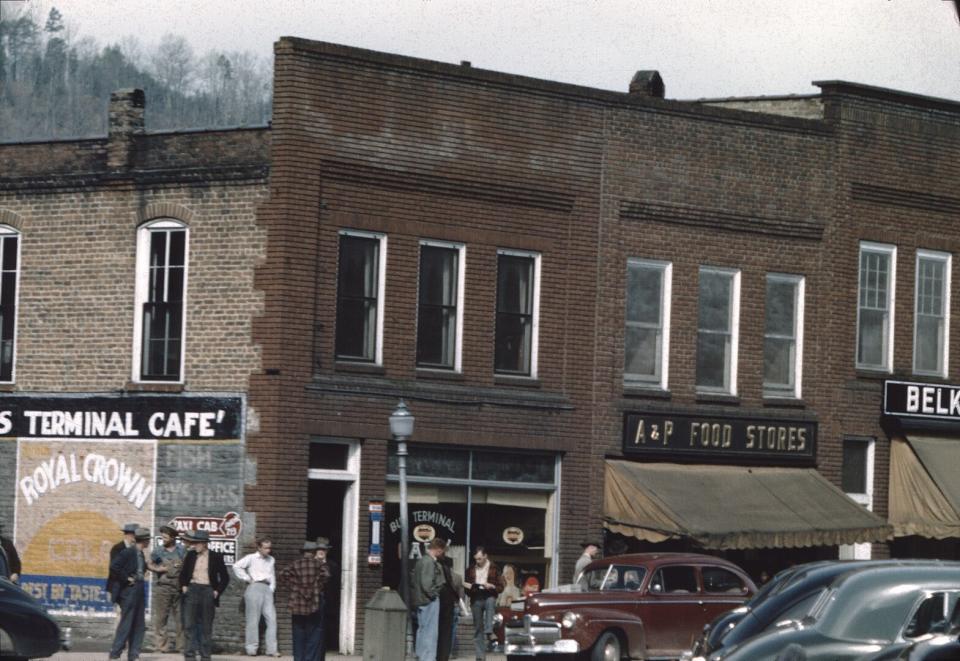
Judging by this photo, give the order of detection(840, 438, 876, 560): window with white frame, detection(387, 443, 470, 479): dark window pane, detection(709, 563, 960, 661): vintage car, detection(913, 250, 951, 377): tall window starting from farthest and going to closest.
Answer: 1. detection(913, 250, 951, 377): tall window
2. detection(840, 438, 876, 560): window with white frame
3. detection(387, 443, 470, 479): dark window pane
4. detection(709, 563, 960, 661): vintage car

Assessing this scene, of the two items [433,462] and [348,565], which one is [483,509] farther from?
[348,565]

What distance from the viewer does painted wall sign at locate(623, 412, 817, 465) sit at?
31672mm

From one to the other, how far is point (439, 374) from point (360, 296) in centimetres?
178

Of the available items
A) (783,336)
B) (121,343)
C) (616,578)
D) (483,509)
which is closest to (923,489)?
(783,336)

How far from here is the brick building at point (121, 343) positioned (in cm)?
2862

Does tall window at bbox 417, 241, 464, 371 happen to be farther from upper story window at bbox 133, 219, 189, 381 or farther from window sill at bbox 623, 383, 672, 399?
upper story window at bbox 133, 219, 189, 381

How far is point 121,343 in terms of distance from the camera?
2948 centimetres

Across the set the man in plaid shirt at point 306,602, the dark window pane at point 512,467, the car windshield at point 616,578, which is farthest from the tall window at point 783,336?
the man in plaid shirt at point 306,602

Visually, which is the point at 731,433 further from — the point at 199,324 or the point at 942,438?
the point at 199,324

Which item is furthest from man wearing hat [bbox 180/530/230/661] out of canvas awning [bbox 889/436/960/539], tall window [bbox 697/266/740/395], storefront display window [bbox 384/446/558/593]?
canvas awning [bbox 889/436/960/539]

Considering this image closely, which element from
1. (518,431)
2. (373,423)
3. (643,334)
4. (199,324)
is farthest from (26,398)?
(643,334)

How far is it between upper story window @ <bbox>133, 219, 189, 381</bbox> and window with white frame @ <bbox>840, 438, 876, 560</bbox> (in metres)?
12.1

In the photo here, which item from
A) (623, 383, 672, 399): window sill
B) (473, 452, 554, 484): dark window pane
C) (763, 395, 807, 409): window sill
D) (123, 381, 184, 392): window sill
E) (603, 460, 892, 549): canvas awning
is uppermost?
(623, 383, 672, 399): window sill

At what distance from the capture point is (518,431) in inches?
1202
